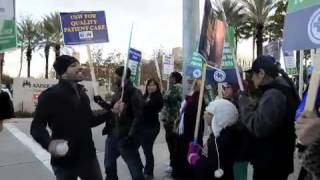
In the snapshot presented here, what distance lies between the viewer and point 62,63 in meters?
5.19

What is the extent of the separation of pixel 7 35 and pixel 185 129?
9.50 feet

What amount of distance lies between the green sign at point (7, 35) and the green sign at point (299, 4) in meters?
4.62

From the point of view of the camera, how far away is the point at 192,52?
10.7 meters

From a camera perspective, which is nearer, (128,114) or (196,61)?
(128,114)

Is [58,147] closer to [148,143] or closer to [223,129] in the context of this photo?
[223,129]

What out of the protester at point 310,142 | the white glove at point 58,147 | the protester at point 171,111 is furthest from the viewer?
the protester at point 171,111

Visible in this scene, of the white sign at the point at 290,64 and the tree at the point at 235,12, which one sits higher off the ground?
the tree at the point at 235,12

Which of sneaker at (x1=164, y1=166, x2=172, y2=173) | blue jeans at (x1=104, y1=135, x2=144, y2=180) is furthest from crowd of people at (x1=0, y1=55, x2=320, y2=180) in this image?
sneaker at (x1=164, y1=166, x2=172, y2=173)

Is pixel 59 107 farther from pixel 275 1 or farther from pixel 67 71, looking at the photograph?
pixel 275 1

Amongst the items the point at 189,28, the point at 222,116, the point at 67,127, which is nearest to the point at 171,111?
the point at 189,28

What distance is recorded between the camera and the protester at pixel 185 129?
324 inches

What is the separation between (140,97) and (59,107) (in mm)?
2666

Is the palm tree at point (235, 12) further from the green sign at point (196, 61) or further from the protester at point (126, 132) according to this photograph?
the protester at point (126, 132)

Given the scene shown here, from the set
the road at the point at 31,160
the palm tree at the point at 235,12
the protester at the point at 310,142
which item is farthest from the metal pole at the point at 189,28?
the palm tree at the point at 235,12
